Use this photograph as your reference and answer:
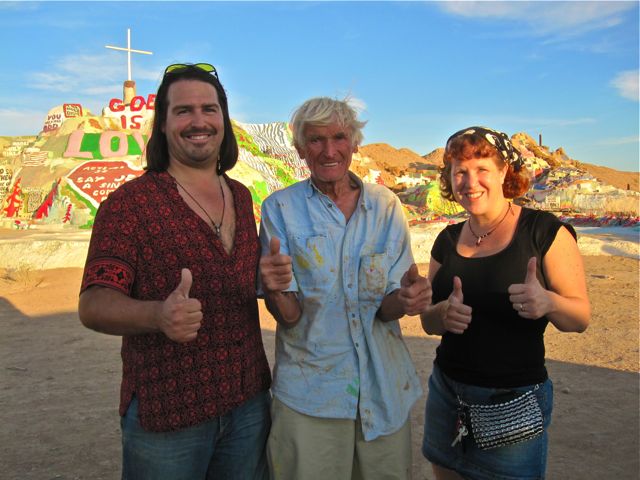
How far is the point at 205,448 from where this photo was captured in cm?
213

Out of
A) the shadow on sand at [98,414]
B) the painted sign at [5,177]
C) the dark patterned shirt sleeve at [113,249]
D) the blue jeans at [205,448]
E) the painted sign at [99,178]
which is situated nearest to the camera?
the dark patterned shirt sleeve at [113,249]

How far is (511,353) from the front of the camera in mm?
2250

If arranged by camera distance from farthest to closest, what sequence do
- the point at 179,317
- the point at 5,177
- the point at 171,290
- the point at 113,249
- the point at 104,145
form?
the point at 5,177
the point at 104,145
the point at 171,290
the point at 113,249
the point at 179,317

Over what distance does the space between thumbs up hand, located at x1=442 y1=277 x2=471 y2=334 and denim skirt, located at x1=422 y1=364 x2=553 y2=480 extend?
28 cm

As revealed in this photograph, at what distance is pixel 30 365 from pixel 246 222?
4358 millimetres

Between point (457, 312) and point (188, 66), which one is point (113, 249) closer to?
point (188, 66)

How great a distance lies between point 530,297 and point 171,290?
1296mm

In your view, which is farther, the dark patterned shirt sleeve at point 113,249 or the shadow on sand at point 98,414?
the shadow on sand at point 98,414

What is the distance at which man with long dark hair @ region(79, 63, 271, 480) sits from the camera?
1936mm

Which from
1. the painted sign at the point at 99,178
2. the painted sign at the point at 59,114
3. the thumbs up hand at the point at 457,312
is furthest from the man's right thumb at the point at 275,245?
the painted sign at the point at 59,114

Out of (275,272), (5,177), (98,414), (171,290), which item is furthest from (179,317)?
(5,177)

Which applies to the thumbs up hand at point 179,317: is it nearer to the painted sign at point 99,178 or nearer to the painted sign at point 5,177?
the painted sign at point 99,178

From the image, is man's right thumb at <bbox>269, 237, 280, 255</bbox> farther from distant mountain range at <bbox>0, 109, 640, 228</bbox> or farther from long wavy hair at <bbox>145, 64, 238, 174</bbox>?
distant mountain range at <bbox>0, 109, 640, 228</bbox>

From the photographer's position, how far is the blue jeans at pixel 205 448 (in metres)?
2.04
